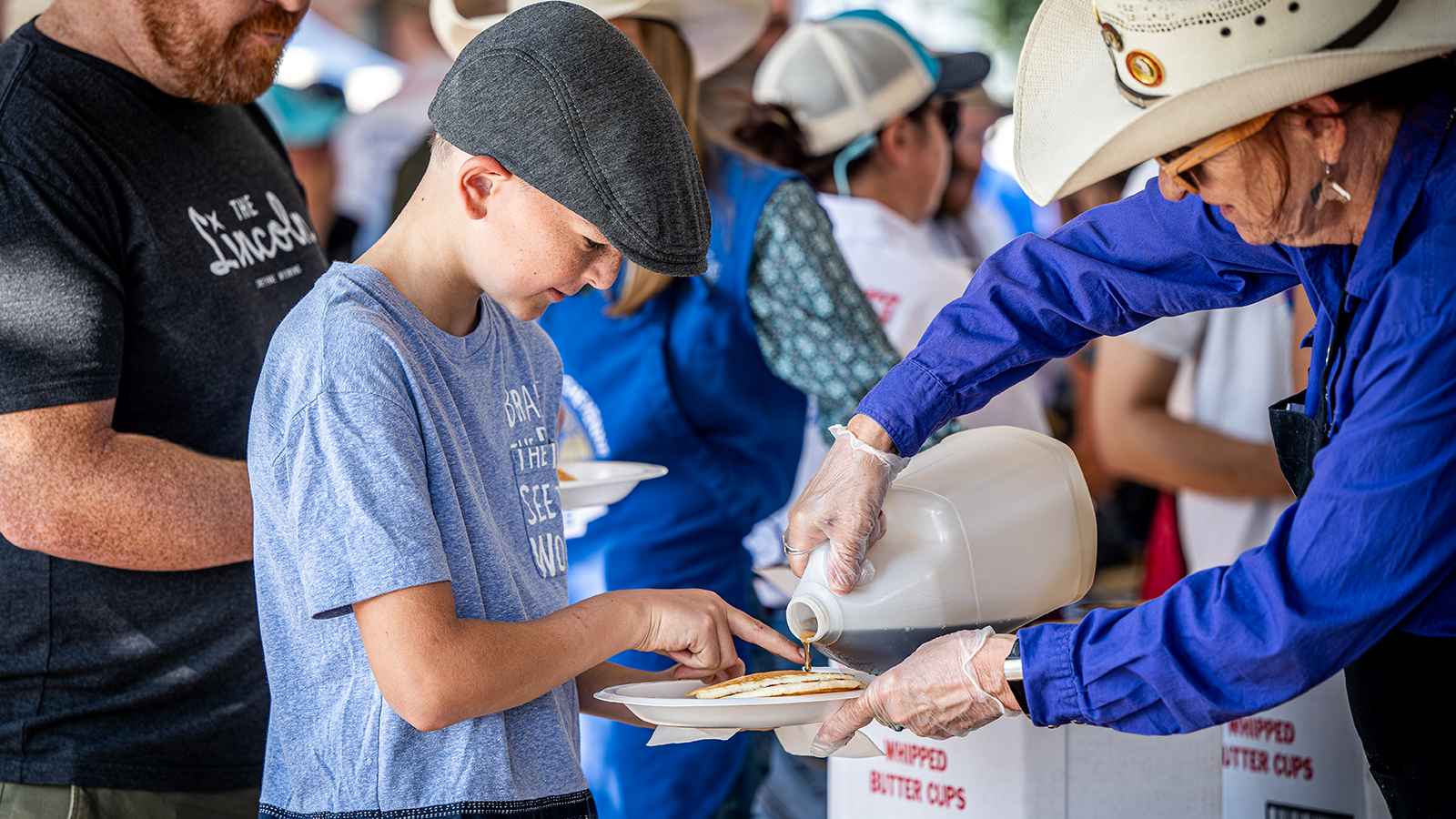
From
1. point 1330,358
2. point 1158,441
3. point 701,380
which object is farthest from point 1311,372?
point 1158,441

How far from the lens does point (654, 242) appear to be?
→ 3.87 ft

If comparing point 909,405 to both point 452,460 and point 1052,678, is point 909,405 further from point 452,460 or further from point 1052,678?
point 452,460

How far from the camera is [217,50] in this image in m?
1.67

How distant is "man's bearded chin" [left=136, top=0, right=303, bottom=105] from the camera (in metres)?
1.62

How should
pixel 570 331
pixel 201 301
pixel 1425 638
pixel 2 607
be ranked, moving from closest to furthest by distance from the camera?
pixel 1425 638 < pixel 2 607 < pixel 201 301 < pixel 570 331

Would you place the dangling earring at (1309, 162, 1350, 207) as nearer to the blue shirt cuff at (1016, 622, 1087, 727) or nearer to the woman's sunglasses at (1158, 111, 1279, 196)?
the woman's sunglasses at (1158, 111, 1279, 196)

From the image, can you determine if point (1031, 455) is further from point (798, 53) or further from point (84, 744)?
point (798, 53)

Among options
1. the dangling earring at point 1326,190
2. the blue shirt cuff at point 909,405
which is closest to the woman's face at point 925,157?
the blue shirt cuff at point 909,405

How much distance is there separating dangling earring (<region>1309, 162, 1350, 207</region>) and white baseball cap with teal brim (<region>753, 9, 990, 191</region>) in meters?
2.01

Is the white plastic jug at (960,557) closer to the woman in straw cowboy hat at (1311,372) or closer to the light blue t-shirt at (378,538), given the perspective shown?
the woman in straw cowboy hat at (1311,372)

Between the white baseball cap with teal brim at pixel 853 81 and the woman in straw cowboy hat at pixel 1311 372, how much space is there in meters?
1.91

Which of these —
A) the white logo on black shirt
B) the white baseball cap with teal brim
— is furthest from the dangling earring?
the white baseball cap with teal brim

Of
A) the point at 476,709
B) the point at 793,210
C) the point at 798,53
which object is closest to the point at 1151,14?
the point at 476,709

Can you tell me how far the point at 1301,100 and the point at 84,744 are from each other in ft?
5.12
